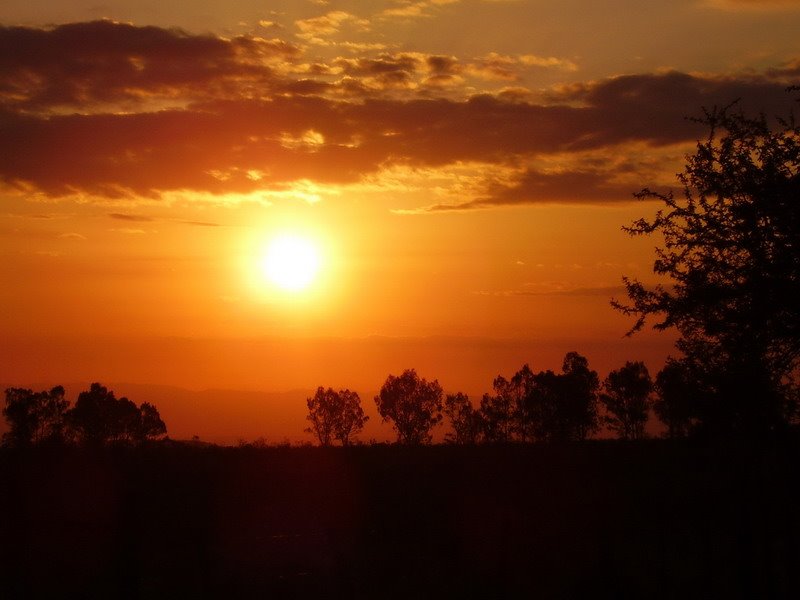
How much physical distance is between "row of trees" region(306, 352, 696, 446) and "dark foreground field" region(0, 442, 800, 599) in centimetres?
7280

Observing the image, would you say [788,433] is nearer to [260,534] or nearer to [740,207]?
[740,207]

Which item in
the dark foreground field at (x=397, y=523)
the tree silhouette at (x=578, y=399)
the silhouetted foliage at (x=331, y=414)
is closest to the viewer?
the dark foreground field at (x=397, y=523)

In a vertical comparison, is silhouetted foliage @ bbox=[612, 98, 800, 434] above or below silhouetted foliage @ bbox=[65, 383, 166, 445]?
below

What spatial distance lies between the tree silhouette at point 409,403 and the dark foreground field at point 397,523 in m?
84.0

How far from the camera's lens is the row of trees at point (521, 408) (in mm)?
106188

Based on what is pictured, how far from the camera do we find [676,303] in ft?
69.3

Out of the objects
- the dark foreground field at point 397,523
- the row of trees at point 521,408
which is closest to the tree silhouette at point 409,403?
the row of trees at point 521,408

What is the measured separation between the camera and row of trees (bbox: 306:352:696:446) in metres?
106

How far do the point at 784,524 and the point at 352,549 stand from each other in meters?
9.49

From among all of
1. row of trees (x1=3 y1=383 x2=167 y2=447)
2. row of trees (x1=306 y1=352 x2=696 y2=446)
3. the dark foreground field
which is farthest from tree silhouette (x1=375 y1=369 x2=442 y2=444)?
the dark foreground field

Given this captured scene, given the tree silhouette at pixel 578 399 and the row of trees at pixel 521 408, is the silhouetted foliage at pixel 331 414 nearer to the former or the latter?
the row of trees at pixel 521 408

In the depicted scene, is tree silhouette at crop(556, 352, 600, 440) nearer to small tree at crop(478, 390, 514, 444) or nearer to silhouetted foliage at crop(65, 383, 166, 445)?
small tree at crop(478, 390, 514, 444)

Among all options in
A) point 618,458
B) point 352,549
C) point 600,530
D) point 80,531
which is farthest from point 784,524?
point 80,531

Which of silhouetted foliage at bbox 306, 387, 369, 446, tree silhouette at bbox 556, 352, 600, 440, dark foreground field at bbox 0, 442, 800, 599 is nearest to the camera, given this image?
dark foreground field at bbox 0, 442, 800, 599
